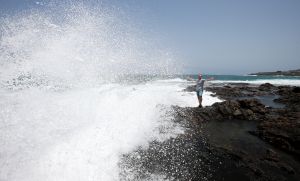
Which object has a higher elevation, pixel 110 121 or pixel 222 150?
pixel 110 121

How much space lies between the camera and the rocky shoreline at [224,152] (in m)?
4.45

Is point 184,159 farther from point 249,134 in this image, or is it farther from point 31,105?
point 31,105

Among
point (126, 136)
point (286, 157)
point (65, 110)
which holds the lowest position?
point (286, 157)

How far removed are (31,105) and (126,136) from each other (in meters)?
4.49

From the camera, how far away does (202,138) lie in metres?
6.64

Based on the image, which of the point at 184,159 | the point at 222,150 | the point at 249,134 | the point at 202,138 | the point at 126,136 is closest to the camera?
the point at 184,159

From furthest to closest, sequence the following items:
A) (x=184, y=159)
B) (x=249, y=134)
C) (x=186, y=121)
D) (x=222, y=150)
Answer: (x=186, y=121) < (x=249, y=134) < (x=222, y=150) < (x=184, y=159)

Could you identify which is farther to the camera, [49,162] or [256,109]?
[256,109]

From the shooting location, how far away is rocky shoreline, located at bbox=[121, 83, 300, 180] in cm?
445

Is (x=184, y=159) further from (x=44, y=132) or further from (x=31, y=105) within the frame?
(x=31, y=105)

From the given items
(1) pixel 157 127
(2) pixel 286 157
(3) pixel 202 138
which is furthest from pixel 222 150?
(1) pixel 157 127

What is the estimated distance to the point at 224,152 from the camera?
18.1 feet

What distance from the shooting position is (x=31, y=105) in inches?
307

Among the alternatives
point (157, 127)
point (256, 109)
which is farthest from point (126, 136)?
point (256, 109)
